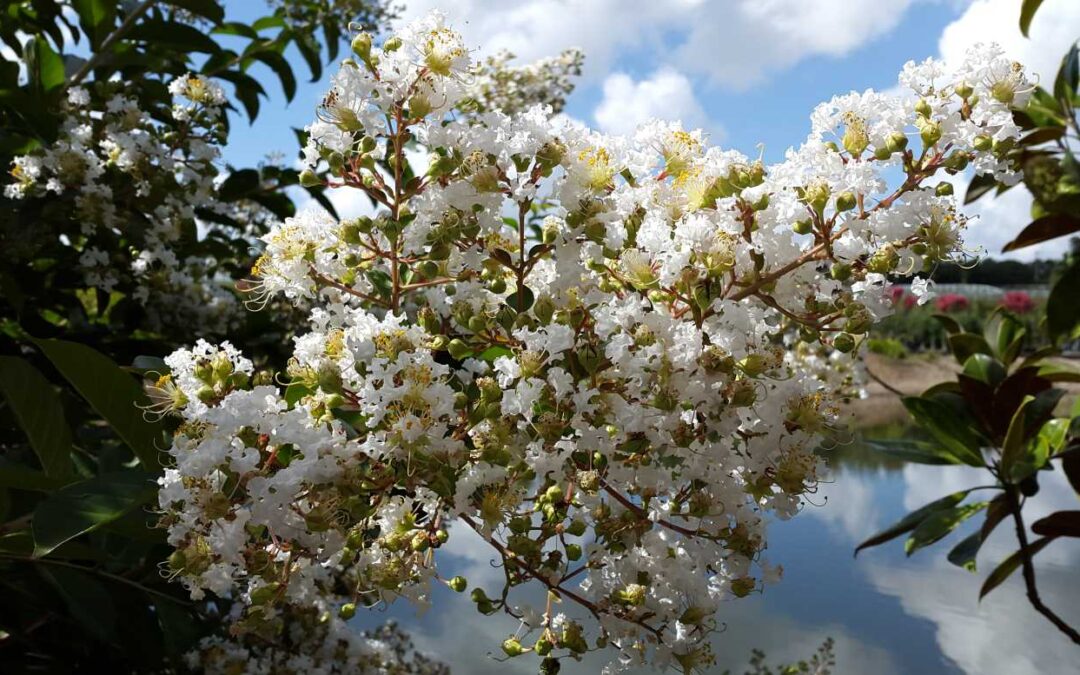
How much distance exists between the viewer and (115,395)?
0.64 metres

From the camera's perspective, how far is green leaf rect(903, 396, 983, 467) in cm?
119

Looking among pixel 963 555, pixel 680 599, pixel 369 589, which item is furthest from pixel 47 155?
pixel 963 555

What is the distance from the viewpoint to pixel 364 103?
58 cm

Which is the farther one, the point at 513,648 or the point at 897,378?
the point at 897,378

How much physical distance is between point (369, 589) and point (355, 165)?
12.5 inches

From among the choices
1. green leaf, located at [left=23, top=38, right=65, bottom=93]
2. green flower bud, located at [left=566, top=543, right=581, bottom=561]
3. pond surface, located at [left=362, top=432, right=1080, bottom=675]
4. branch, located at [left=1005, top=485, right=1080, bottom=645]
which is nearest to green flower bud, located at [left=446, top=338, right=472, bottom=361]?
green flower bud, located at [left=566, top=543, right=581, bottom=561]

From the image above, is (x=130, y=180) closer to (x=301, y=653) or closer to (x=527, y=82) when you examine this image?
(x=301, y=653)

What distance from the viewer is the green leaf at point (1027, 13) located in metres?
0.97

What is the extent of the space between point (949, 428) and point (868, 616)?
127cm

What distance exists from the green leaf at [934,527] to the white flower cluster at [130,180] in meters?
1.27

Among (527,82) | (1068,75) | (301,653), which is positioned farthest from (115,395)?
(527,82)

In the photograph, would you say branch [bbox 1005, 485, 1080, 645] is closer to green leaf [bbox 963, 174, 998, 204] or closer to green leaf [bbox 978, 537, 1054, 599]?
green leaf [bbox 978, 537, 1054, 599]

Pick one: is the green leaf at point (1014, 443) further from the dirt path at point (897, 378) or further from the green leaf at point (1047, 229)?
the dirt path at point (897, 378)

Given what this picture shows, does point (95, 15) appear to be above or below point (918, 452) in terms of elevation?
above
